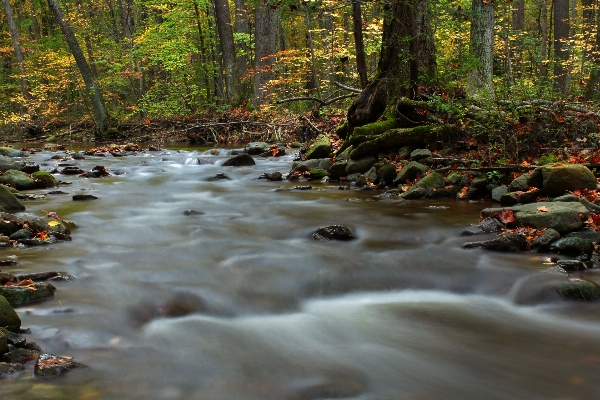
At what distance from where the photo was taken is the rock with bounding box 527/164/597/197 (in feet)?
19.4

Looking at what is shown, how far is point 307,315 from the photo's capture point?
13.4 feet

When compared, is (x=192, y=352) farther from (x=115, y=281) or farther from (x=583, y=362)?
(x=583, y=362)

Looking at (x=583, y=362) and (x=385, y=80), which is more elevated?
(x=385, y=80)

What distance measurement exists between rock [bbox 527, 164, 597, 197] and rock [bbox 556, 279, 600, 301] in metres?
2.23

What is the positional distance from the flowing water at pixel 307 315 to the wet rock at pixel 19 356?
0.16 m

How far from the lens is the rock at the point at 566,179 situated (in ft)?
19.4

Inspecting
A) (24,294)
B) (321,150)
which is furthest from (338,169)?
(24,294)

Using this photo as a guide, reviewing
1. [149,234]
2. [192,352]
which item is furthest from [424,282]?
[149,234]

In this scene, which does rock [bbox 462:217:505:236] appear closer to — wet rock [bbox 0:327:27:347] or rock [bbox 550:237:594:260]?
rock [bbox 550:237:594:260]

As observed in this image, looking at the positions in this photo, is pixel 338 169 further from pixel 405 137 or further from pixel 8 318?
pixel 8 318

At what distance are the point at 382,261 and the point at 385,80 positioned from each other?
574 centimetres

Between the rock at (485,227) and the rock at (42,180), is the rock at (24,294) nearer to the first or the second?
the rock at (485,227)

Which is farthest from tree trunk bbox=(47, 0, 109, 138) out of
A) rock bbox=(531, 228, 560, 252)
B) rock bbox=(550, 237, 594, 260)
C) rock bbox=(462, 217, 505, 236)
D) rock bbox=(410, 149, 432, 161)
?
rock bbox=(550, 237, 594, 260)

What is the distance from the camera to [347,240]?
5816 mm
